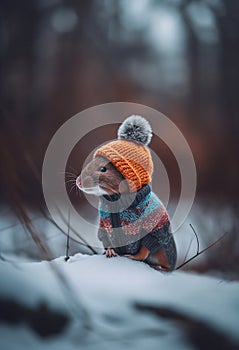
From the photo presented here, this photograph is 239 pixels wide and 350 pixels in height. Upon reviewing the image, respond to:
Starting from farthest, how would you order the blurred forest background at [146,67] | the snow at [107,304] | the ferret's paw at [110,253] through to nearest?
the blurred forest background at [146,67], the ferret's paw at [110,253], the snow at [107,304]

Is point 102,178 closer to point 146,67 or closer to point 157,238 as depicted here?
point 157,238

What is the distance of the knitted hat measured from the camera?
18.1 inches

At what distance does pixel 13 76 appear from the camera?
A: 0.53 m

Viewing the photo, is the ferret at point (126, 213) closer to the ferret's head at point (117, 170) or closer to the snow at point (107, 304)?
the ferret's head at point (117, 170)

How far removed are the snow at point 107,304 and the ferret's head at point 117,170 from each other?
0.42 ft

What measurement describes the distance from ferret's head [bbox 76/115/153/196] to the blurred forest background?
0.11m

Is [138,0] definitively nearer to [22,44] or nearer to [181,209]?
[22,44]

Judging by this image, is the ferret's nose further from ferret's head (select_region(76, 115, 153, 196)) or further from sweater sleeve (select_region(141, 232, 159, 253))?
sweater sleeve (select_region(141, 232, 159, 253))

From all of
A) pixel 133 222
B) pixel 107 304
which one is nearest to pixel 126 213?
pixel 133 222

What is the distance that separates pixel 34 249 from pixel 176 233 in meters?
0.23

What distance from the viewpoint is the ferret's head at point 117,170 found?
0.46 metres

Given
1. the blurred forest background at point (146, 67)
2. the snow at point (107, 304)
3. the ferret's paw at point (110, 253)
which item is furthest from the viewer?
the blurred forest background at point (146, 67)

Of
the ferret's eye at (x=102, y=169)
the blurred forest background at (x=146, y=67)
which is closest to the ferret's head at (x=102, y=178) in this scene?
the ferret's eye at (x=102, y=169)

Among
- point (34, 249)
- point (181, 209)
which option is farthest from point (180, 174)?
A: point (34, 249)
